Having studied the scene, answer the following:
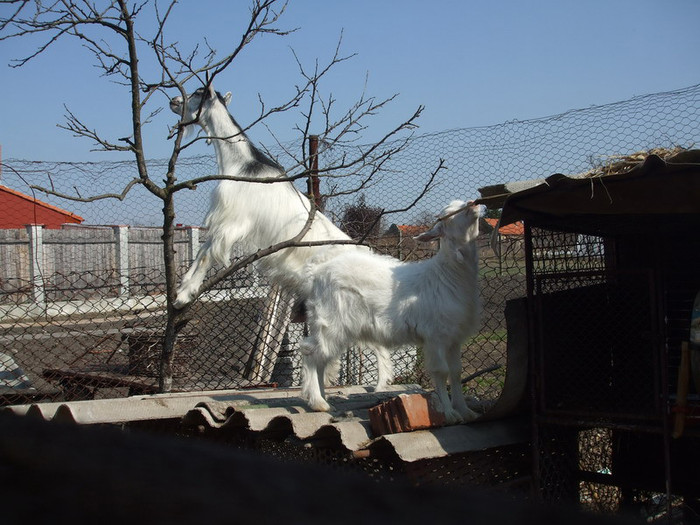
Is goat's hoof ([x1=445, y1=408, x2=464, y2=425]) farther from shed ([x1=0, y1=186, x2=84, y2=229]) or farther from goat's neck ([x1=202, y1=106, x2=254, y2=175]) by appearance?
shed ([x1=0, y1=186, x2=84, y2=229])

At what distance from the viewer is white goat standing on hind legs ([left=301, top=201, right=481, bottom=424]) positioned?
15.8ft

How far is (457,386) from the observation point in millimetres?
4871

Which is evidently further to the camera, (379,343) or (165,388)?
(165,388)

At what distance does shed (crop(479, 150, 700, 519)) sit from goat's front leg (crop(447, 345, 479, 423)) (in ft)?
1.50

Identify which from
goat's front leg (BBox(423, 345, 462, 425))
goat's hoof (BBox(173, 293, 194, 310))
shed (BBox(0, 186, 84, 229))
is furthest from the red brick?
shed (BBox(0, 186, 84, 229))

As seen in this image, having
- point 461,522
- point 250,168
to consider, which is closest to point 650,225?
point 250,168

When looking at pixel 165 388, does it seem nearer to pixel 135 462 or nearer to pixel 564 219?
pixel 564 219

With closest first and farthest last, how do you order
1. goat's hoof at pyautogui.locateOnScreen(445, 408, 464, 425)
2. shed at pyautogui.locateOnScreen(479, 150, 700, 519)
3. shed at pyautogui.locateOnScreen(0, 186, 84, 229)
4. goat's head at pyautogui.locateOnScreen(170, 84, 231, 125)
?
shed at pyautogui.locateOnScreen(479, 150, 700, 519)
goat's hoof at pyautogui.locateOnScreen(445, 408, 464, 425)
goat's head at pyautogui.locateOnScreen(170, 84, 231, 125)
shed at pyautogui.locateOnScreen(0, 186, 84, 229)

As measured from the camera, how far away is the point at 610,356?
5.16 metres

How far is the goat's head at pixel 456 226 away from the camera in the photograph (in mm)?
4859

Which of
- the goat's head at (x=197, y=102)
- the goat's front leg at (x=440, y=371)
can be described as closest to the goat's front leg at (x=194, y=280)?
the goat's head at (x=197, y=102)

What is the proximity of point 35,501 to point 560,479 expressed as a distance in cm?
489

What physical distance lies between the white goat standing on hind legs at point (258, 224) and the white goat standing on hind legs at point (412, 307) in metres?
0.93

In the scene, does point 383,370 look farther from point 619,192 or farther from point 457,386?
point 619,192
